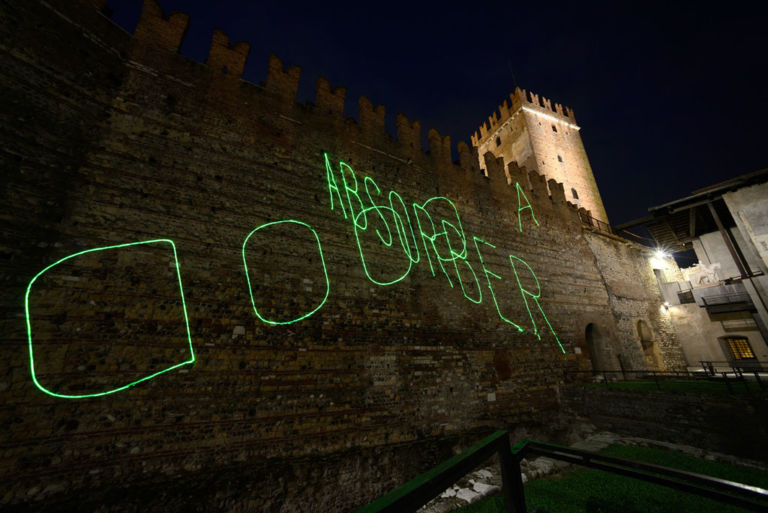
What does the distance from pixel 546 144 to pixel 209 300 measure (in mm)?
23704

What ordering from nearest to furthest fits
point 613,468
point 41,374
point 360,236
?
1. point 613,468
2. point 41,374
3. point 360,236

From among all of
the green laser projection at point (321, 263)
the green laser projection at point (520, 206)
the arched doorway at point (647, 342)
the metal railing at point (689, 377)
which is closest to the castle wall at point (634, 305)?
the arched doorway at point (647, 342)

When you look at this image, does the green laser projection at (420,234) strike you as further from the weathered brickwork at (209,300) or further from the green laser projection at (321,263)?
the green laser projection at (321,263)

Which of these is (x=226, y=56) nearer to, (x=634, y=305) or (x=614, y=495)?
(x=614, y=495)

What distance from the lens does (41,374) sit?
359 cm

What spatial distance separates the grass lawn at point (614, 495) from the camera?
3.17m

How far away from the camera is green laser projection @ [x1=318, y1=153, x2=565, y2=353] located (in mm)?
6859

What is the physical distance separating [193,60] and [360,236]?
16.0 feet

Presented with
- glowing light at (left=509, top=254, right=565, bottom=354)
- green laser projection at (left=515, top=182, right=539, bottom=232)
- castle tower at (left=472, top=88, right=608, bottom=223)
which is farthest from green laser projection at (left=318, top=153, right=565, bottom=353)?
castle tower at (left=472, top=88, right=608, bottom=223)

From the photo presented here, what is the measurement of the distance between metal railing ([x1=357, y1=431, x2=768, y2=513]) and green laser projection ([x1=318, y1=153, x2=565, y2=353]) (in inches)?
190

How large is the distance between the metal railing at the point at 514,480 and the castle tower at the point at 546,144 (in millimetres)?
21311

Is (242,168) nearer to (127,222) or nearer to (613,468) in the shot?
(127,222)

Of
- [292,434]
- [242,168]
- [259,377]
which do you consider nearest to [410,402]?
[292,434]

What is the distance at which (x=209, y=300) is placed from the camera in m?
4.76
